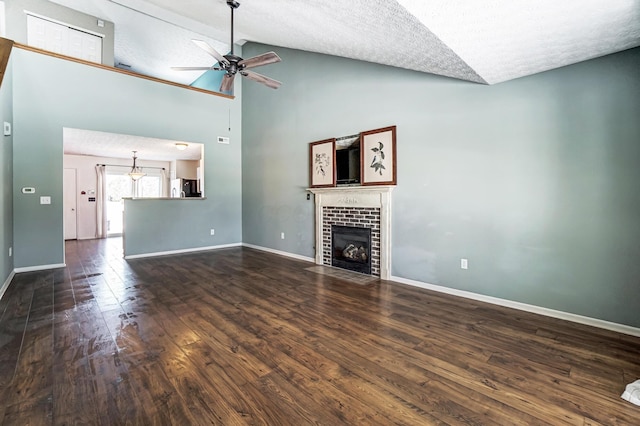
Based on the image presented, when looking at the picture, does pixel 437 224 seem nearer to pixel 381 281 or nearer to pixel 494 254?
pixel 494 254

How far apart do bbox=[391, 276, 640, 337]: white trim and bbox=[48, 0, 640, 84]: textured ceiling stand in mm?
2364

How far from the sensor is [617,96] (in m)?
2.59

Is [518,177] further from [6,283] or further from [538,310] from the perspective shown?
[6,283]

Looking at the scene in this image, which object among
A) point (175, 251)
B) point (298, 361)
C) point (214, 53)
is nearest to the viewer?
point (298, 361)

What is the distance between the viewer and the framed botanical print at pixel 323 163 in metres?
5.05

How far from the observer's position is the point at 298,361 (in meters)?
2.12

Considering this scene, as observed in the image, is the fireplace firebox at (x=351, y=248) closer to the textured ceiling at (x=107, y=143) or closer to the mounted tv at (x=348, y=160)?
the mounted tv at (x=348, y=160)

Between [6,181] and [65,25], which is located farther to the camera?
[65,25]

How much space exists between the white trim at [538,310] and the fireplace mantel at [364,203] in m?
0.50

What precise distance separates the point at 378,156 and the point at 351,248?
5.01 ft

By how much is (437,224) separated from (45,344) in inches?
157

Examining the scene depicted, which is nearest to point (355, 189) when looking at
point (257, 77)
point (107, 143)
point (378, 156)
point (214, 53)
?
point (378, 156)

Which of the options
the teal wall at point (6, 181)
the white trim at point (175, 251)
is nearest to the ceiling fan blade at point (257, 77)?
the teal wall at point (6, 181)

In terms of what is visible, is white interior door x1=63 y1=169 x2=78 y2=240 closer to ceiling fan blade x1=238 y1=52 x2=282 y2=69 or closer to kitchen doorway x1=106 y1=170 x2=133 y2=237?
kitchen doorway x1=106 y1=170 x2=133 y2=237
